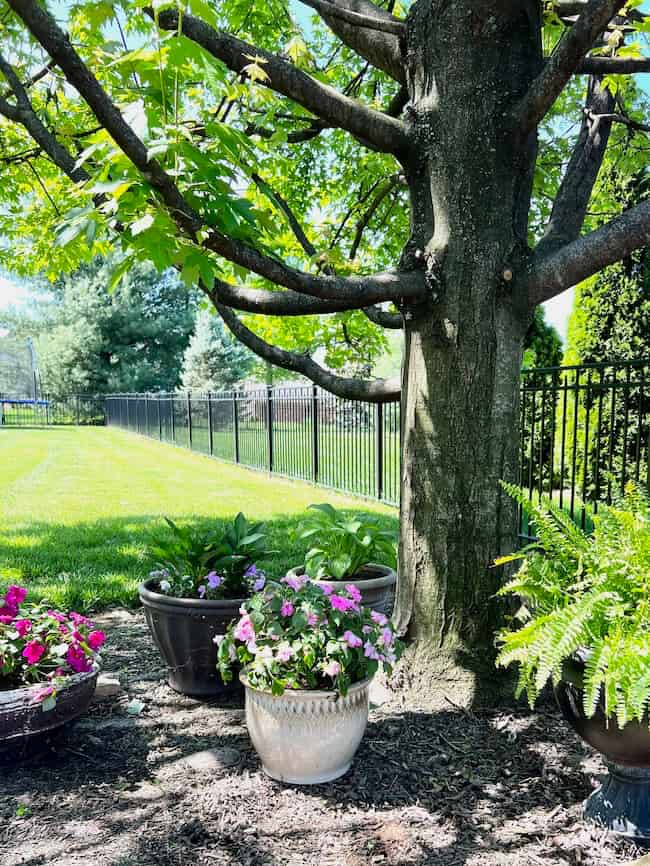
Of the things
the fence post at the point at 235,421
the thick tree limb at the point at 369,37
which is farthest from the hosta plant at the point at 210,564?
the fence post at the point at 235,421

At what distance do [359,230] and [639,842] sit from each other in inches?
183

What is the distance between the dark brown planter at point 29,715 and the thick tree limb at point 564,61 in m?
3.16

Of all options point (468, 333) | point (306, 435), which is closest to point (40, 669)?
point (468, 333)

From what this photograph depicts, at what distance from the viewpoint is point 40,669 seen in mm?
2920

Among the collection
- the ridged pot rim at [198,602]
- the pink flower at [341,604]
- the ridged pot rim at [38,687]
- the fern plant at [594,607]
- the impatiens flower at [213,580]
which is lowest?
the ridged pot rim at [38,687]

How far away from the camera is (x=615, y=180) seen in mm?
8734

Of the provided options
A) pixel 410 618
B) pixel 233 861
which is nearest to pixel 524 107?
pixel 410 618

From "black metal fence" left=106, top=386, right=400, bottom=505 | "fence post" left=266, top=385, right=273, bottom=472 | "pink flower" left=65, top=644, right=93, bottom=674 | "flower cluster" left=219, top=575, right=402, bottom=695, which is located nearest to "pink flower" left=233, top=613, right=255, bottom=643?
"flower cluster" left=219, top=575, right=402, bottom=695

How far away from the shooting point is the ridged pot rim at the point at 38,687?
2.61m

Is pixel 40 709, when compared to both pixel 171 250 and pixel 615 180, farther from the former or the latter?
pixel 615 180

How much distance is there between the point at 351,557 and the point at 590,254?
2.05 metres

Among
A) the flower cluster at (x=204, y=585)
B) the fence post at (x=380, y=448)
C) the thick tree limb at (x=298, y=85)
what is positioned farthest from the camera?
the fence post at (x=380, y=448)

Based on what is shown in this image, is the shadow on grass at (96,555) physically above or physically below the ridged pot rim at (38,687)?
below

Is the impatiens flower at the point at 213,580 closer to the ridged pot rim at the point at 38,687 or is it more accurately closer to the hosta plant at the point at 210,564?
the hosta plant at the point at 210,564
